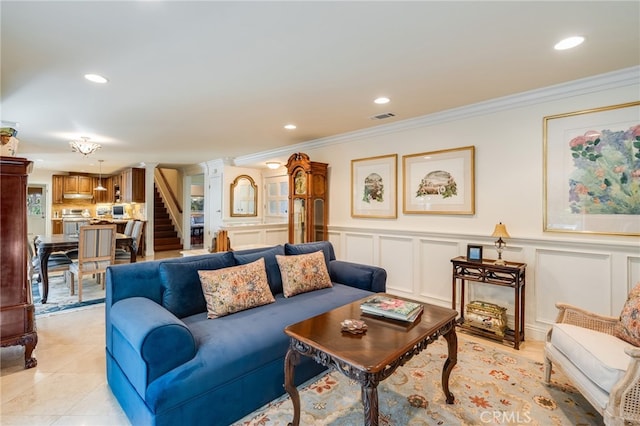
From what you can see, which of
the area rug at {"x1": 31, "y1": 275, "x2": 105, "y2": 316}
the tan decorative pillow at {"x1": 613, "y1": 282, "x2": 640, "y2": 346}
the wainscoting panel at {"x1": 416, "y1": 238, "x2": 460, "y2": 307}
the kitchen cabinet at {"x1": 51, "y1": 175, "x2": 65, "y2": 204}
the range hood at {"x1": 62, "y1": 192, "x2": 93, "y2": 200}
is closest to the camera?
the tan decorative pillow at {"x1": 613, "y1": 282, "x2": 640, "y2": 346}

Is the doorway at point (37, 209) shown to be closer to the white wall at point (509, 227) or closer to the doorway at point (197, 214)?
the doorway at point (197, 214)

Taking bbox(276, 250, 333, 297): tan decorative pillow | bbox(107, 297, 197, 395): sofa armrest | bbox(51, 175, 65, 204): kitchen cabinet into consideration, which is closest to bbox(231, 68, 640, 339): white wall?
bbox(276, 250, 333, 297): tan decorative pillow

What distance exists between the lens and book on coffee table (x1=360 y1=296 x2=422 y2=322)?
6.01 feet

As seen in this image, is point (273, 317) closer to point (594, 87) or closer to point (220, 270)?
point (220, 270)

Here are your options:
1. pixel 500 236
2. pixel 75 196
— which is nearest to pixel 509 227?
pixel 500 236

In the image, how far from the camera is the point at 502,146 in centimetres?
312

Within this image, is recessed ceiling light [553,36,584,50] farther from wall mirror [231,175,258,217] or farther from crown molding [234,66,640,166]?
wall mirror [231,175,258,217]

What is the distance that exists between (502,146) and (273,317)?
286 centimetres

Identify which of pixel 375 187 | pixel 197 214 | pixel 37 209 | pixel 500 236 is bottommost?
pixel 500 236

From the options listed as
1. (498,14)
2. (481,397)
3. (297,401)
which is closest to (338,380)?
(297,401)

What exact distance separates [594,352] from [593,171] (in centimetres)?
172

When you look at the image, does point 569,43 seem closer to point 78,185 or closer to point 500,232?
point 500,232

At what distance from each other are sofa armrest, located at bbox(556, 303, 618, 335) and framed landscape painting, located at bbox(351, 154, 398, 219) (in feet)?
6.84

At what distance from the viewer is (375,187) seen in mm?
4188
